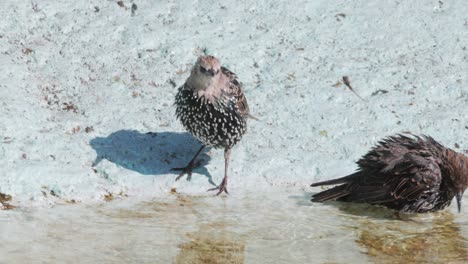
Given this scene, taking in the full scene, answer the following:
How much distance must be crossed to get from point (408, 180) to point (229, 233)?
5.55ft

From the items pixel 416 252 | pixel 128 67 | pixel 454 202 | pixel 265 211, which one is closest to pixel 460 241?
pixel 416 252

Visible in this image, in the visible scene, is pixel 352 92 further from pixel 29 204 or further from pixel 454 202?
pixel 29 204

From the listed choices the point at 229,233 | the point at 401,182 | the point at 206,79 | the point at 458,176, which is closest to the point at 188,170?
the point at 206,79

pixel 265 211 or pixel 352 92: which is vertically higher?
pixel 352 92

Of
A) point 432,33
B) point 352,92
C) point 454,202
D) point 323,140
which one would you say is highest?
point 432,33

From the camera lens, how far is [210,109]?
7.72 meters

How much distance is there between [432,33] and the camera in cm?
968

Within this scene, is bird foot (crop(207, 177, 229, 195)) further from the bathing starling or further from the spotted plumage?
the bathing starling

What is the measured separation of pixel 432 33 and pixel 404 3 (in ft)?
1.87

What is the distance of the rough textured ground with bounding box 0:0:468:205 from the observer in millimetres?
7652

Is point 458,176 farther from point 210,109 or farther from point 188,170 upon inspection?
point 188,170

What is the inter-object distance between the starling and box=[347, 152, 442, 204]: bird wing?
4.01 feet

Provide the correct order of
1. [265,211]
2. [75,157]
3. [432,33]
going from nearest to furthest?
1. [265,211]
2. [75,157]
3. [432,33]

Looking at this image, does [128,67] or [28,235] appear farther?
[128,67]
